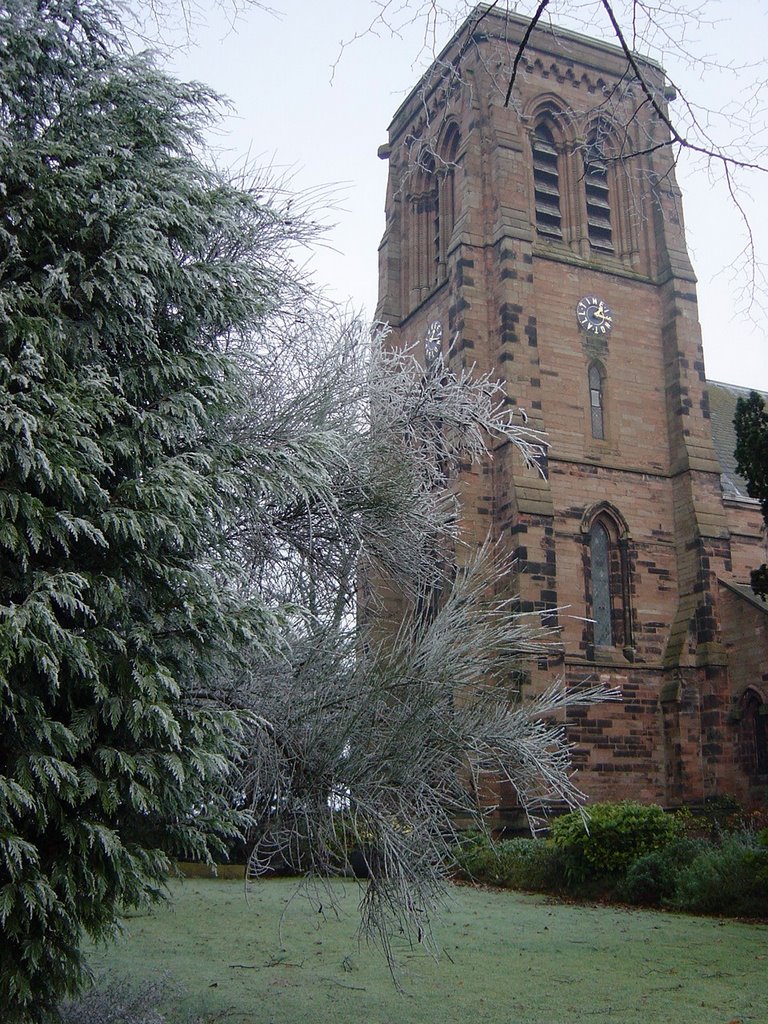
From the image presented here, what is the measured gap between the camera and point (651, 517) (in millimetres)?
23656

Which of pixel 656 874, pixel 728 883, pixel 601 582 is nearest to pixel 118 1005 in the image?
pixel 728 883

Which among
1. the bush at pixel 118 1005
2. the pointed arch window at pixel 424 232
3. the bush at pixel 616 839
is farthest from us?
the pointed arch window at pixel 424 232

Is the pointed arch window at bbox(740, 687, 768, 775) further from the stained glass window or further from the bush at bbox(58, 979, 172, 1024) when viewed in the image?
the bush at bbox(58, 979, 172, 1024)

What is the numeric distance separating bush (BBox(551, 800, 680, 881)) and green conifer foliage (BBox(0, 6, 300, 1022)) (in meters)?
10.6

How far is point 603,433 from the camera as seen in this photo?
23984 mm

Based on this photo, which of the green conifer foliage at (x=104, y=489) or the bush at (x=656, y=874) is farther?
the bush at (x=656, y=874)

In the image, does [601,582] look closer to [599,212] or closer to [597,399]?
[597,399]

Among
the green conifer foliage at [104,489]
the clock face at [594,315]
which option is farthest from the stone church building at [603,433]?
the green conifer foliage at [104,489]

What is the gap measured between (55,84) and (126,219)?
4.11 feet

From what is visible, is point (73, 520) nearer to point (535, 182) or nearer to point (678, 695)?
point (678, 695)

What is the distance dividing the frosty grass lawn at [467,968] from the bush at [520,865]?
9.11ft

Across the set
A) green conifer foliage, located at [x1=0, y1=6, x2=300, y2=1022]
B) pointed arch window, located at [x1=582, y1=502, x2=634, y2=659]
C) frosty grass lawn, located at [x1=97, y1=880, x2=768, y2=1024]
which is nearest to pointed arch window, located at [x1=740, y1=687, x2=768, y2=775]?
pointed arch window, located at [x1=582, y1=502, x2=634, y2=659]

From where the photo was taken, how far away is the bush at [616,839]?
15094 mm

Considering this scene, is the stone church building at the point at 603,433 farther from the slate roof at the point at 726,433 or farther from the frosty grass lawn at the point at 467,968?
the frosty grass lawn at the point at 467,968
